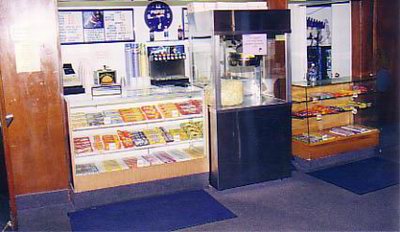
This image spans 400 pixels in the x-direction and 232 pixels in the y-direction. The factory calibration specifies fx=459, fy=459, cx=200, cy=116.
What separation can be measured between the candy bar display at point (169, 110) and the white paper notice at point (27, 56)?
4.34 ft

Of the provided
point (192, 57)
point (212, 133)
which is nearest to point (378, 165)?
point (212, 133)

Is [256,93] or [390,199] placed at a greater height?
[256,93]

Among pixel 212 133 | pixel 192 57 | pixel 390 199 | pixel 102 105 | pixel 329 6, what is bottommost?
pixel 390 199

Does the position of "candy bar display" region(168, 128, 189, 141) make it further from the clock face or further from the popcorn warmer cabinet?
the clock face

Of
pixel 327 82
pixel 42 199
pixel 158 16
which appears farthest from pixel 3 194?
pixel 327 82

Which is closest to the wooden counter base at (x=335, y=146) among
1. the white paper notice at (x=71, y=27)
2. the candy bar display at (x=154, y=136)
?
the candy bar display at (x=154, y=136)

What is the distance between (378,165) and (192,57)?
263 centimetres

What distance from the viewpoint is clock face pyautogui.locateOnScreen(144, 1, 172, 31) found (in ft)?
21.1

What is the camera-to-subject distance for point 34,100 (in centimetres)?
448

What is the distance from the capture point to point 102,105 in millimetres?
4809

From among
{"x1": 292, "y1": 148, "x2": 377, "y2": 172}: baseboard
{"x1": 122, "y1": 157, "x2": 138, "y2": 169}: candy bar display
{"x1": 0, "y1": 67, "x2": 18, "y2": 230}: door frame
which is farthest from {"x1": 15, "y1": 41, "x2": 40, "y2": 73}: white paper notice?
{"x1": 292, "y1": 148, "x2": 377, "y2": 172}: baseboard

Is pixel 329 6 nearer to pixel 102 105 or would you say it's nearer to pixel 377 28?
pixel 377 28

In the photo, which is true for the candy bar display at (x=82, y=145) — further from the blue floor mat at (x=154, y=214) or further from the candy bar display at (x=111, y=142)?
the blue floor mat at (x=154, y=214)

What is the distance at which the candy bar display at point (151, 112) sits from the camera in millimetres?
4836
